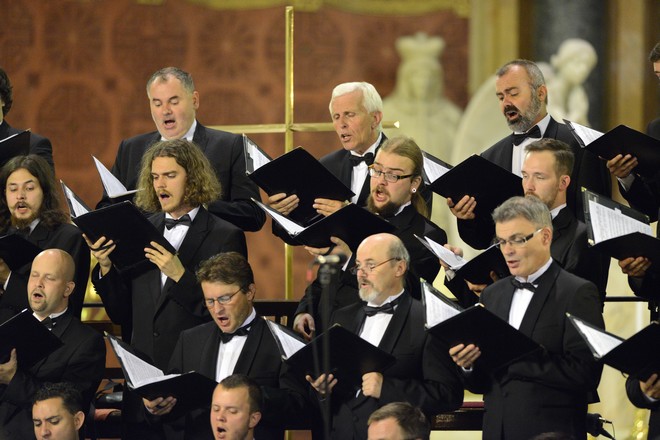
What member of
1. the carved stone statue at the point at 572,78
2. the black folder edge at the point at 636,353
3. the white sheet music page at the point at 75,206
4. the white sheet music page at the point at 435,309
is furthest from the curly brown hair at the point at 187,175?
the carved stone statue at the point at 572,78

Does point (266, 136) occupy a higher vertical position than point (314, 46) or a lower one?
lower

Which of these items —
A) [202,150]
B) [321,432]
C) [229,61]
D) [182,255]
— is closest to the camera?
[321,432]

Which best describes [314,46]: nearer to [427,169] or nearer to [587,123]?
[587,123]

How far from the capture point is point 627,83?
30.3 feet

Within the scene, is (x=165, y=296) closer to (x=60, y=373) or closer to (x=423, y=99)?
(x=60, y=373)

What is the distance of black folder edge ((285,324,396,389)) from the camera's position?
15.5 ft

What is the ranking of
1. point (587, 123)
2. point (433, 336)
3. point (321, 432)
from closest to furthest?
point (433, 336)
point (321, 432)
point (587, 123)

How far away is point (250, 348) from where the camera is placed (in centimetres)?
538

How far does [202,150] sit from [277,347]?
1.16 m

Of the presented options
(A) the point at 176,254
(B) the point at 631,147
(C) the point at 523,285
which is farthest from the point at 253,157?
(B) the point at 631,147

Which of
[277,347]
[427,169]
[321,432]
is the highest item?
[427,169]

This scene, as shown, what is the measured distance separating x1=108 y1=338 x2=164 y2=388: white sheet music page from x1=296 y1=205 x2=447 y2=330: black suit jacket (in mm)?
748

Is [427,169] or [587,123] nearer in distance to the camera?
[427,169]

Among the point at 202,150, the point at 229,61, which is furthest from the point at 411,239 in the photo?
the point at 229,61
